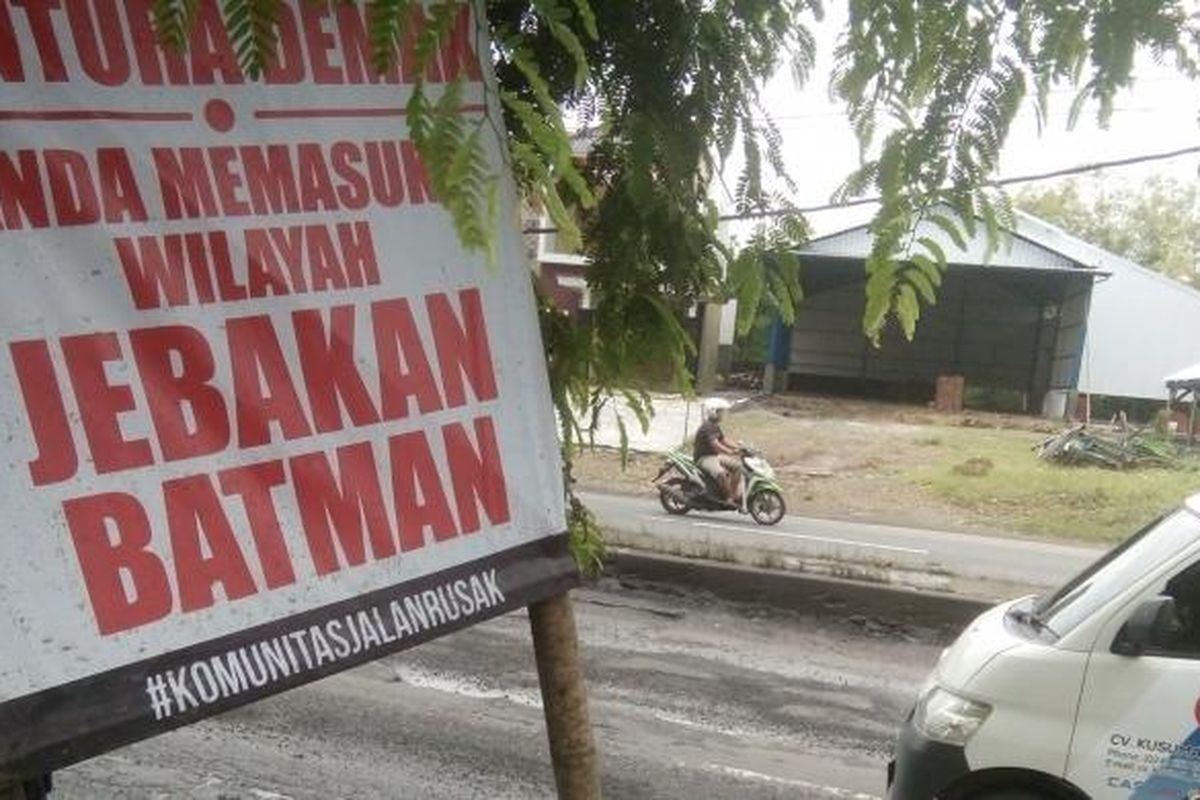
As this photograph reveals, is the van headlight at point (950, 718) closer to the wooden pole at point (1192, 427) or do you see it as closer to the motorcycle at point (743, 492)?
the motorcycle at point (743, 492)

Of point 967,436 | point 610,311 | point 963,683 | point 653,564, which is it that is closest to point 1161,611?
point 963,683

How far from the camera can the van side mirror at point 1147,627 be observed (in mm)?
3871

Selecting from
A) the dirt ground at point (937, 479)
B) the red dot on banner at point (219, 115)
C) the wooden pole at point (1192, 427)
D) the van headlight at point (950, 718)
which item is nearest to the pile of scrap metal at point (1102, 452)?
the dirt ground at point (937, 479)

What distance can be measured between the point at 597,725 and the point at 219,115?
15.6 feet

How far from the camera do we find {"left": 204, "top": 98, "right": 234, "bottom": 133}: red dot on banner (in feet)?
6.40

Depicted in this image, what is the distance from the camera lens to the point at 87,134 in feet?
5.91

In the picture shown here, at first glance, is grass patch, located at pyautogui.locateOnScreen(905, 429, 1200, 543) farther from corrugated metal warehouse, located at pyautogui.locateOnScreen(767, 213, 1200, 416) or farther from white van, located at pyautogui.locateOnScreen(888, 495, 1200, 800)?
white van, located at pyautogui.locateOnScreen(888, 495, 1200, 800)

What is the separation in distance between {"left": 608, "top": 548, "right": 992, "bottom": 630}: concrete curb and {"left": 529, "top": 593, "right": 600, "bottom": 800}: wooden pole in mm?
6777

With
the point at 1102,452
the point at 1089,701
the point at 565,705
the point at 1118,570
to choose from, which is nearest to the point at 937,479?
the point at 1102,452

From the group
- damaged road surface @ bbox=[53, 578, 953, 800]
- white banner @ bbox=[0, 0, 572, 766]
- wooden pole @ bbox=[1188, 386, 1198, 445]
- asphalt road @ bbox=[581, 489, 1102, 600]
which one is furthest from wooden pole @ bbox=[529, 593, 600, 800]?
wooden pole @ bbox=[1188, 386, 1198, 445]

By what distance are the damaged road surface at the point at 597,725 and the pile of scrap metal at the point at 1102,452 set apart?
48.8 ft

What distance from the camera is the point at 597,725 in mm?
6188

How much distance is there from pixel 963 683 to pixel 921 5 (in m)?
2.80

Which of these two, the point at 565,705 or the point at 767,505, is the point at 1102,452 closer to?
the point at 767,505
